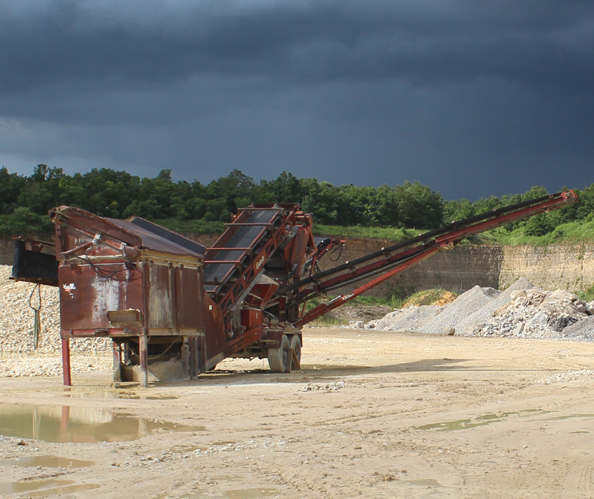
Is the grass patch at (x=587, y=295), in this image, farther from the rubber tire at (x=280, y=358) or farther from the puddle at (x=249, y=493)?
the puddle at (x=249, y=493)

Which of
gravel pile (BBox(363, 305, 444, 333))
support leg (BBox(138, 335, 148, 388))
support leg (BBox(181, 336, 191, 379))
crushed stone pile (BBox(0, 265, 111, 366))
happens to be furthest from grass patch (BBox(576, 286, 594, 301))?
support leg (BBox(138, 335, 148, 388))

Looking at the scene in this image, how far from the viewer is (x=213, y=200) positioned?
207 feet

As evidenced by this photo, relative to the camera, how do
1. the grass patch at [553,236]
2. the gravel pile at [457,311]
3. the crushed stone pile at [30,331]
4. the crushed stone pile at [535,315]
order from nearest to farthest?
the crushed stone pile at [30,331] → the crushed stone pile at [535,315] → the gravel pile at [457,311] → the grass patch at [553,236]

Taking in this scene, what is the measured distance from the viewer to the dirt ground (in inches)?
212

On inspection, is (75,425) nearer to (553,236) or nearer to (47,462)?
(47,462)

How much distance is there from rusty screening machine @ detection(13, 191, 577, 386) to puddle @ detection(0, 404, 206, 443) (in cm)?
280

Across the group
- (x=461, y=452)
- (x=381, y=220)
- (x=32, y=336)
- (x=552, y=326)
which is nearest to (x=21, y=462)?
(x=461, y=452)

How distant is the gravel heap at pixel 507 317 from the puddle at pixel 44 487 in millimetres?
27198

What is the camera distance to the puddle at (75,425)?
7719 mm

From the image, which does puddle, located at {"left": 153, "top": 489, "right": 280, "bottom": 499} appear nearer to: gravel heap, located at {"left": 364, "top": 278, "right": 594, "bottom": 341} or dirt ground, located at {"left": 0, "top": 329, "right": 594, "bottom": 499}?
dirt ground, located at {"left": 0, "top": 329, "right": 594, "bottom": 499}

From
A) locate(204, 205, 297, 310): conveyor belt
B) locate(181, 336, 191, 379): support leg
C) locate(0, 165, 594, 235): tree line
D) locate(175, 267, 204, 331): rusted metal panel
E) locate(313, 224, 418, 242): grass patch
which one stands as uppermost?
locate(0, 165, 594, 235): tree line

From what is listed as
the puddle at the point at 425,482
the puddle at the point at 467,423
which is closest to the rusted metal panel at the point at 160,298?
the puddle at the point at 467,423

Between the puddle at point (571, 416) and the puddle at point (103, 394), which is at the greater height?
the puddle at point (103, 394)

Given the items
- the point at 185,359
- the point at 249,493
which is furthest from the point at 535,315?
the point at 249,493
